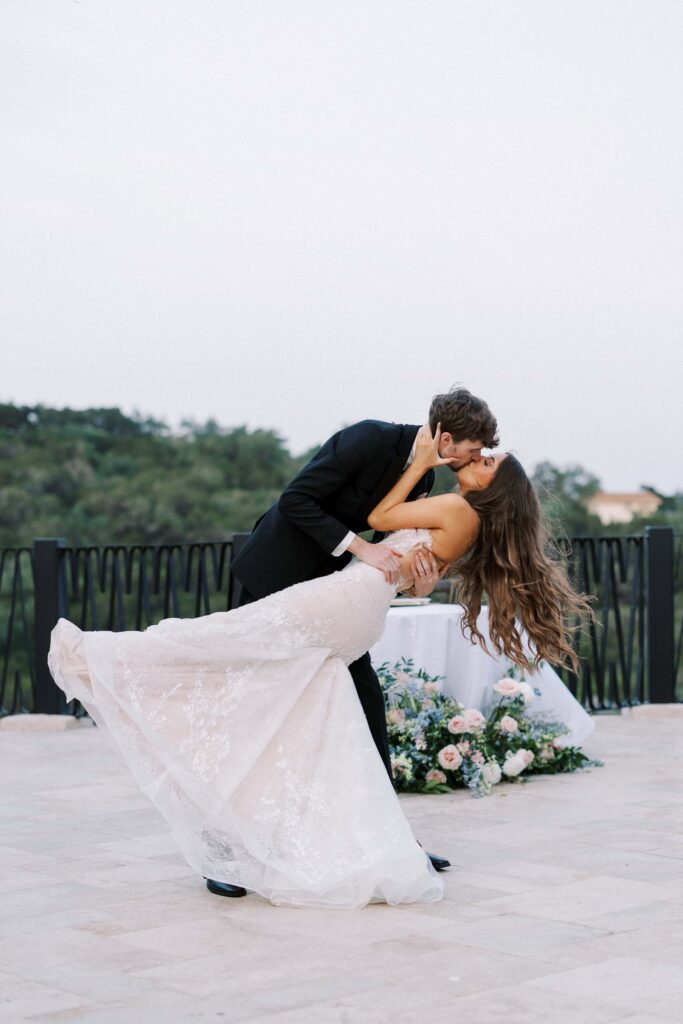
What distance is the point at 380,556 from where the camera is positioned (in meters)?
4.04

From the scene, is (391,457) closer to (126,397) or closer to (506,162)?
(506,162)

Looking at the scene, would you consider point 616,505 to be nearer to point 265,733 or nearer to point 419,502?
point 419,502

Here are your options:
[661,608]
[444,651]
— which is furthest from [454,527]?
[661,608]

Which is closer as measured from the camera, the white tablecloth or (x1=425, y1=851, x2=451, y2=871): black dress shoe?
(x1=425, y1=851, x2=451, y2=871): black dress shoe

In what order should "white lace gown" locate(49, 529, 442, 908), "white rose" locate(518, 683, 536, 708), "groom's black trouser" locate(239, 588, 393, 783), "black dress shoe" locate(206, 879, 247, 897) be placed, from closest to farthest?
"white lace gown" locate(49, 529, 442, 908), "black dress shoe" locate(206, 879, 247, 897), "groom's black trouser" locate(239, 588, 393, 783), "white rose" locate(518, 683, 536, 708)

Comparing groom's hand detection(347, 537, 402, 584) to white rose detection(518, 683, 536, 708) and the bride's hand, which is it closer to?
the bride's hand

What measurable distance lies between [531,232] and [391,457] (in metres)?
19.4

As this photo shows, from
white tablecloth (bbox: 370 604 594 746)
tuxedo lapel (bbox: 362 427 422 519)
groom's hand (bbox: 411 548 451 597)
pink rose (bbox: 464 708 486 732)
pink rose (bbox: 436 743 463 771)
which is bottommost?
pink rose (bbox: 436 743 463 771)

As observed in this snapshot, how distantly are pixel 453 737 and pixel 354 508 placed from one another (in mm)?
2198

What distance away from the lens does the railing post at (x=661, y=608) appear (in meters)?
8.95

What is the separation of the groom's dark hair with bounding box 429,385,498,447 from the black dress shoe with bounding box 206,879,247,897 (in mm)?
1508

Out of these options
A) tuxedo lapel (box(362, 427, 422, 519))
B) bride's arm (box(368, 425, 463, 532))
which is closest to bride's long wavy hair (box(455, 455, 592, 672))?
bride's arm (box(368, 425, 463, 532))

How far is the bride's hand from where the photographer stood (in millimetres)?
4035

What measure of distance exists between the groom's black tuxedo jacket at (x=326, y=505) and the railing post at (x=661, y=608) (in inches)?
199
